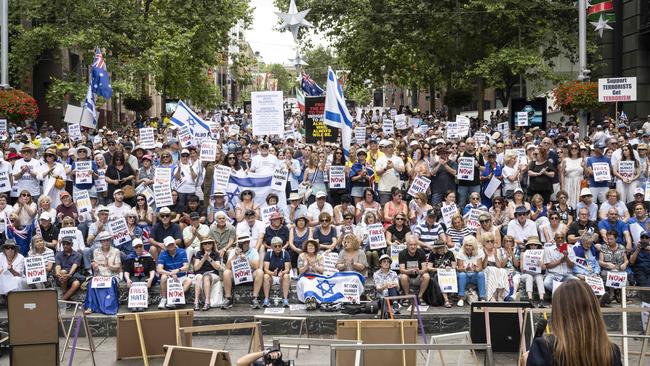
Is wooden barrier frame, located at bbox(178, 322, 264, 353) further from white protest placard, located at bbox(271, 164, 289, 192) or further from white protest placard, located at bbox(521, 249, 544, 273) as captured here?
white protest placard, located at bbox(271, 164, 289, 192)

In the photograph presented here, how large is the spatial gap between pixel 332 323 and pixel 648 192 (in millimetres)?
6846

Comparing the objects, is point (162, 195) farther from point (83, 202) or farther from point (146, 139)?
point (146, 139)

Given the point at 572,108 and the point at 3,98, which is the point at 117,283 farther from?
the point at 572,108

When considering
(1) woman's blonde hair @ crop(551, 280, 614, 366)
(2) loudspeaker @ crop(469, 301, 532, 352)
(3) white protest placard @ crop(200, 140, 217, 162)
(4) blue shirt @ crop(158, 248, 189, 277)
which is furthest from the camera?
(3) white protest placard @ crop(200, 140, 217, 162)

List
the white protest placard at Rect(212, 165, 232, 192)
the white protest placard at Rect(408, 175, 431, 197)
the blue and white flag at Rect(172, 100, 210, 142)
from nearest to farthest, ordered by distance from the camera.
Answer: the white protest placard at Rect(408, 175, 431, 197) → the white protest placard at Rect(212, 165, 232, 192) → the blue and white flag at Rect(172, 100, 210, 142)

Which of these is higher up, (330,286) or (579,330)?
(579,330)

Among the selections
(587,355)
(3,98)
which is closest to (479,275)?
(587,355)

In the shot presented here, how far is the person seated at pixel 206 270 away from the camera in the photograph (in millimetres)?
13391

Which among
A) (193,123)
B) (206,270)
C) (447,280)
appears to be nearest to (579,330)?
(447,280)

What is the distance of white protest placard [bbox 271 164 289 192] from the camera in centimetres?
1645

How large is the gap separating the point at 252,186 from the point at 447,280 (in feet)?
16.6

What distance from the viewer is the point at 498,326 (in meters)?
10.9

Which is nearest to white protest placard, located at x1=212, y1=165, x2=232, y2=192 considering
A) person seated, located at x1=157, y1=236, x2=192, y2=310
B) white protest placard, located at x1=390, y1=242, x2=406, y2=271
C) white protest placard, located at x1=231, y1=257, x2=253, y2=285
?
person seated, located at x1=157, y1=236, x2=192, y2=310

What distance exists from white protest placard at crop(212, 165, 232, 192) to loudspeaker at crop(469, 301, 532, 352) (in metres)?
7.02
